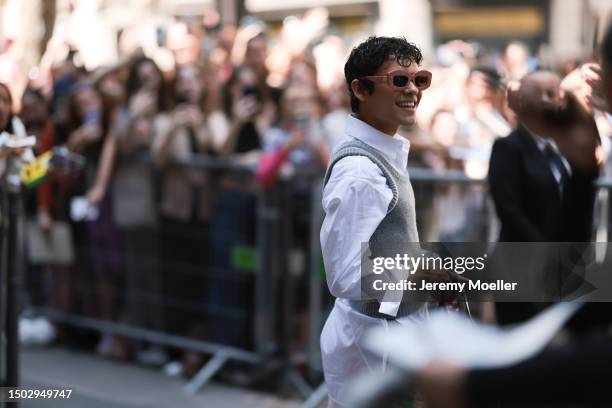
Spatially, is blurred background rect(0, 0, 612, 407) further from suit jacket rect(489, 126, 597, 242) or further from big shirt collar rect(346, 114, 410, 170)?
big shirt collar rect(346, 114, 410, 170)

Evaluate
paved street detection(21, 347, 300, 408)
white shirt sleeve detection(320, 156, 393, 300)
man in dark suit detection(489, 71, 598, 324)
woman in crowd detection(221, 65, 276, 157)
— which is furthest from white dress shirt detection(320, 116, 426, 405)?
woman in crowd detection(221, 65, 276, 157)

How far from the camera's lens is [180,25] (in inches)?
396

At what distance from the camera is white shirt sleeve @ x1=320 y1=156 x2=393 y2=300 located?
3570mm

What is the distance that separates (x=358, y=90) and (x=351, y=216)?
0.54 metres

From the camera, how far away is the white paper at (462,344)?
1964 mm

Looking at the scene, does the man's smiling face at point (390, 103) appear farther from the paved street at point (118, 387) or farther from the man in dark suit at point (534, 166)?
the paved street at point (118, 387)

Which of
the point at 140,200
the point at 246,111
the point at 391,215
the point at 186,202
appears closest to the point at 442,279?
the point at 391,215

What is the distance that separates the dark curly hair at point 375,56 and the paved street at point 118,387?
3.39m

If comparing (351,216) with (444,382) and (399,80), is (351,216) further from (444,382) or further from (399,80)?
(444,382)

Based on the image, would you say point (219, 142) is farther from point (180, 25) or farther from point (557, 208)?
point (557, 208)

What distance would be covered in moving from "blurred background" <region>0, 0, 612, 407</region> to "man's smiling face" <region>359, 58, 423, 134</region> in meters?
2.68

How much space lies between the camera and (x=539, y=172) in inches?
195

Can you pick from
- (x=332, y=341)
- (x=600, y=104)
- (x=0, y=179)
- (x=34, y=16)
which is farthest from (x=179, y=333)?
(x=34, y=16)

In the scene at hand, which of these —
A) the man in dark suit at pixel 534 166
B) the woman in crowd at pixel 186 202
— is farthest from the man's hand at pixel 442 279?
the woman in crowd at pixel 186 202
